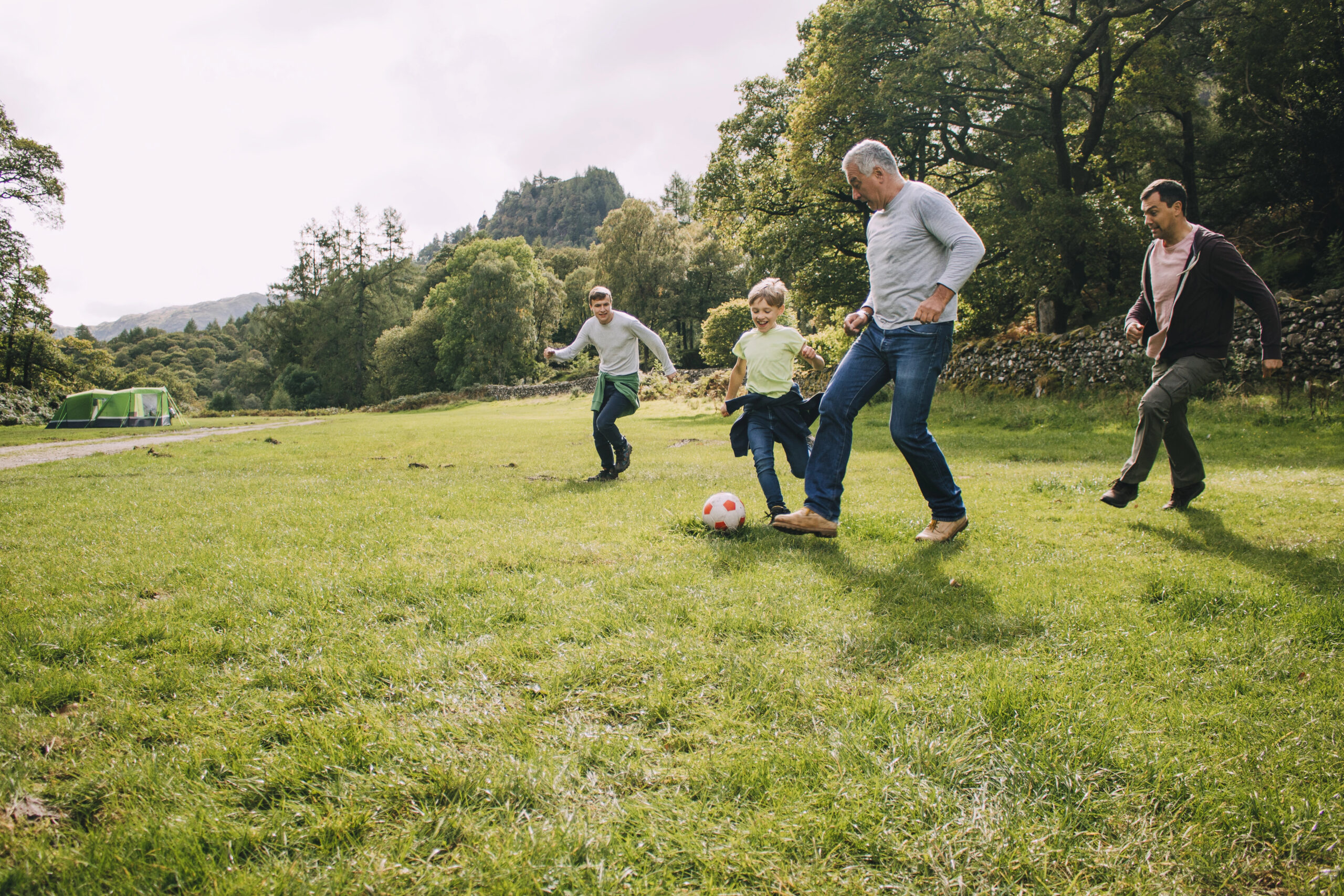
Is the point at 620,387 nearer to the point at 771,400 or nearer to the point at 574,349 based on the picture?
the point at 574,349

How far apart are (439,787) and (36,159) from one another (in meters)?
40.5

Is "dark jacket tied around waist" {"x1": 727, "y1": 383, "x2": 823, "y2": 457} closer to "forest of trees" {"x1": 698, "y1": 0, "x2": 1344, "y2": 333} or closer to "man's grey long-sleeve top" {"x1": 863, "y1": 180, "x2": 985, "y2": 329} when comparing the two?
"man's grey long-sleeve top" {"x1": 863, "y1": 180, "x2": 985, "y2": 329}

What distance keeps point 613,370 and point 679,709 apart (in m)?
6.29

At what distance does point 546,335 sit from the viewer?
6278 cm

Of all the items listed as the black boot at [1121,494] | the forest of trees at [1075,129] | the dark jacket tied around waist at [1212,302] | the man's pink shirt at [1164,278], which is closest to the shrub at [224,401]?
the forest of trees at [1075,129]

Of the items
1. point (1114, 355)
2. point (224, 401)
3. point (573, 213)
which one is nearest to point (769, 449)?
point (1114, 355)

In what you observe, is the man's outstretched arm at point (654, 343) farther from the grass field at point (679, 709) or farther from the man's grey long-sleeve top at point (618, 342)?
the grass field at point (679, 709)

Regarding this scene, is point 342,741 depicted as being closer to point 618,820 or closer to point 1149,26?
point 618,820

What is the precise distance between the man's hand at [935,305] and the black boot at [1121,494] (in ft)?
7.86

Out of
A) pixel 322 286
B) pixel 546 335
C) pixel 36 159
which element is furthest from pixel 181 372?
pixel 36 159

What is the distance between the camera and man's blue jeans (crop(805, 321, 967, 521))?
14.3 feet

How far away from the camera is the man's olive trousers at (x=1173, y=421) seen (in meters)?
4.96

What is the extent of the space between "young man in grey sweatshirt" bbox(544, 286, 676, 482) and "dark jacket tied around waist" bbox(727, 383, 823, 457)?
2750mm

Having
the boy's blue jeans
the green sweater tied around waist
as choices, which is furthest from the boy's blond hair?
the green sweater tied around waist
